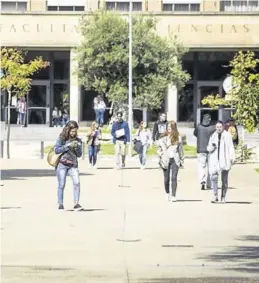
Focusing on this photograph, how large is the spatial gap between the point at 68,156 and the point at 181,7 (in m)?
39.6

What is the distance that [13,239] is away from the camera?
41.4ft

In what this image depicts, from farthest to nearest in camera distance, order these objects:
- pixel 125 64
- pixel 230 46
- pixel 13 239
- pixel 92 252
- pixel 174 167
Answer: pixel 230 46, pixel 125 64, pixel 174 167, pixel 13 239, pixel 92 252

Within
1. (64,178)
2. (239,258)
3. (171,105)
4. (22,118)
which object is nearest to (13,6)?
(22,118)

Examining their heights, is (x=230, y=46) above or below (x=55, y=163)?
above

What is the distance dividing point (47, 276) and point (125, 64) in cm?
3435

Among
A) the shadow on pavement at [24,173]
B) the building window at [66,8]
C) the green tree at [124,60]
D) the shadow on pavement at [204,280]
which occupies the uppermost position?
the building window at [66,8]

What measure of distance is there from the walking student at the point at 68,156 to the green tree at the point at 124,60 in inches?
1037

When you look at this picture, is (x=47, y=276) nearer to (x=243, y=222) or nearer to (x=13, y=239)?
(x=13, y=239)

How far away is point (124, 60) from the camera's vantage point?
43625mm

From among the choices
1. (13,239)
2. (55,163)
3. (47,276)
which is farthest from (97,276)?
(55,163)

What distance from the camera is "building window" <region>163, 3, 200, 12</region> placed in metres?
54.9

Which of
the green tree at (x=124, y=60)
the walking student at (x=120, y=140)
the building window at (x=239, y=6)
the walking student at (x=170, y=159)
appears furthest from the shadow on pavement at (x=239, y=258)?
the building window at (x=239, y=6)

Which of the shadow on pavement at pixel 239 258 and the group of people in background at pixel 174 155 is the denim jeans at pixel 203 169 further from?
the shadow on pavement at pixel 239 258

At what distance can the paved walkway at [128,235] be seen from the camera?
33.0 ft
